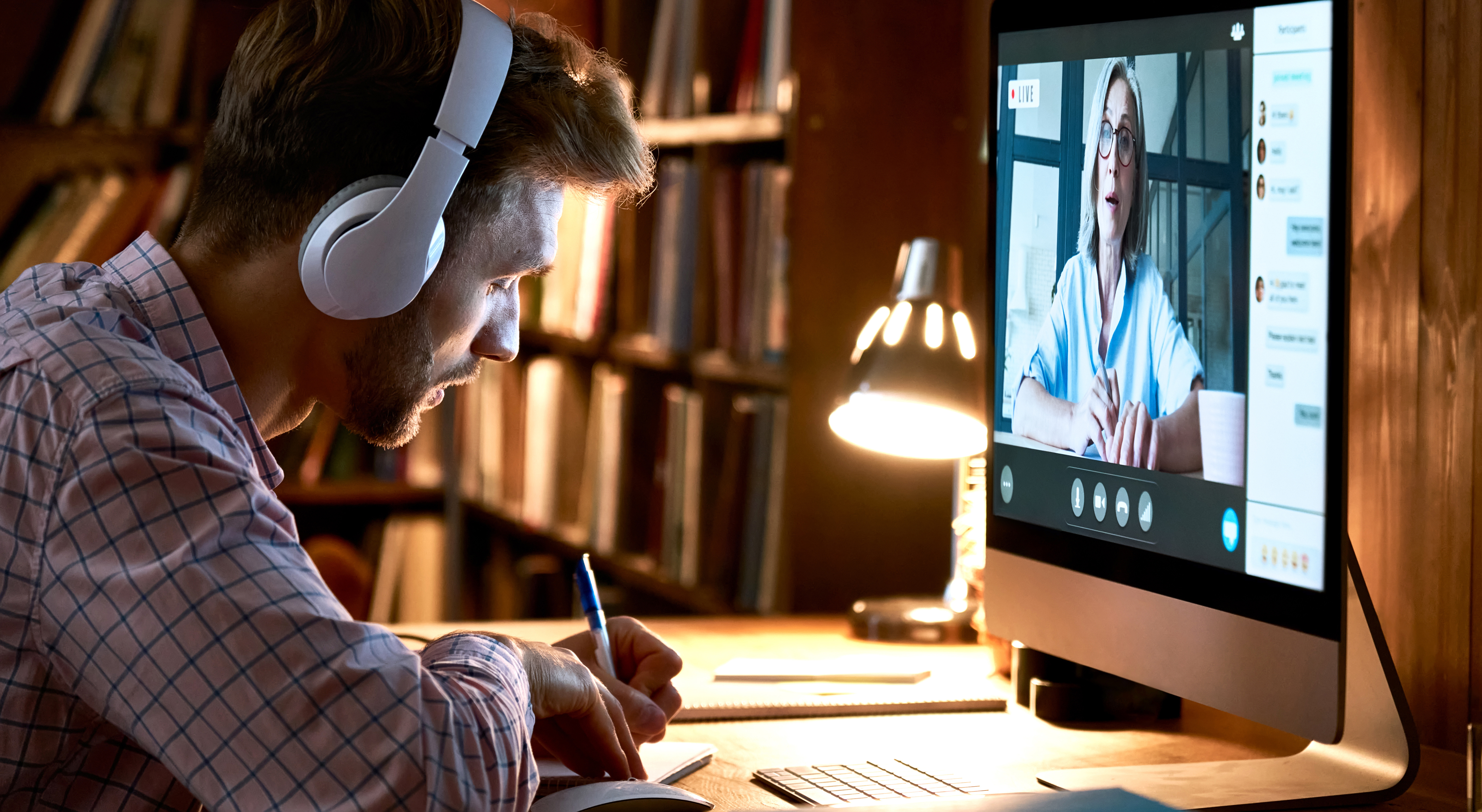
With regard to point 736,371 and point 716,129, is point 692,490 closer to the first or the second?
point 736,371

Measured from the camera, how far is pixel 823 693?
1.30 metres

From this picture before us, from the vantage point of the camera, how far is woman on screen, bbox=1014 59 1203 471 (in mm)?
950

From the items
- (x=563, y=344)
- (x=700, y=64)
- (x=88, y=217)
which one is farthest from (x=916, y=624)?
(x=88, y=217)

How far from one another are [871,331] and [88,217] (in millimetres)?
1781

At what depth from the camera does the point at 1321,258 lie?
829 millimetres

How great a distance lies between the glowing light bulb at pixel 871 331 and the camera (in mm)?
1439

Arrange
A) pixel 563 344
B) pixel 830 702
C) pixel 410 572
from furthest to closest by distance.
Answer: pixel 410 572, pixel 563 344, pixel 830 702

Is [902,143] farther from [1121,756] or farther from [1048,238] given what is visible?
[1121,756]

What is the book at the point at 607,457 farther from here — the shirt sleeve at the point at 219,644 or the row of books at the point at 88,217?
the shirt sleeve at the point at 219,644

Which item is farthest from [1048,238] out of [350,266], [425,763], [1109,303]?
[425,763]

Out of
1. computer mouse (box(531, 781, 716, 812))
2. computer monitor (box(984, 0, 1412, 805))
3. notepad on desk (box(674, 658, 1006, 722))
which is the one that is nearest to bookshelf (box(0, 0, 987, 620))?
notepad on desk (box(674, 658, 1006, 722))

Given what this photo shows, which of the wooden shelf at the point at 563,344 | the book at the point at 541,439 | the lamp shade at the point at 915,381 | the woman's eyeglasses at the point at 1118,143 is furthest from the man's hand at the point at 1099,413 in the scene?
the book at the point at 541,439

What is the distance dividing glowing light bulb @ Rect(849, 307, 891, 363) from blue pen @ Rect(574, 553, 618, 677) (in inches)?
16.9

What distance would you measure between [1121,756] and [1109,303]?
36 cm
